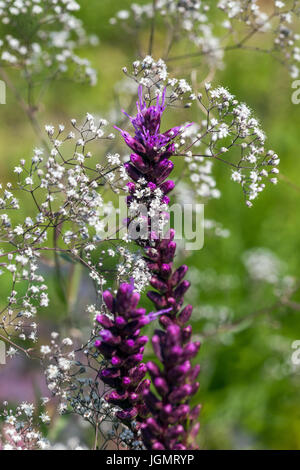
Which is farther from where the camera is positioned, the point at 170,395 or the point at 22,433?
the point at 22,433

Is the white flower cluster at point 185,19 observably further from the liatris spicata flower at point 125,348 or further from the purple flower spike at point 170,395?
the purple flower spike at point 170,395

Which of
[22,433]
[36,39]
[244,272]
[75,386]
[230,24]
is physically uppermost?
[36,39]

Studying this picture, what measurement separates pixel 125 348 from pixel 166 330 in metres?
0.10

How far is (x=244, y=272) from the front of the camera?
326 centimetres

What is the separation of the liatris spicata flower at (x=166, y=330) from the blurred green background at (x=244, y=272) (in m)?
0.68

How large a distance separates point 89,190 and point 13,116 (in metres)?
3.25

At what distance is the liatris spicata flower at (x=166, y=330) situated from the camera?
103 centimetres

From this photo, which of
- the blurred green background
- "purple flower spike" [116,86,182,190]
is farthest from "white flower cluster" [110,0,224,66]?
"purple flower spike" [116,86,182,190]

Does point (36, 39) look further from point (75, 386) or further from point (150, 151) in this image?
point (75, 386)

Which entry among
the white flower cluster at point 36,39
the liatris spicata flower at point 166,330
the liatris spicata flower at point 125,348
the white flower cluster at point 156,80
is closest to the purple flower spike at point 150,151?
the liatris spicata flower at point 166,330

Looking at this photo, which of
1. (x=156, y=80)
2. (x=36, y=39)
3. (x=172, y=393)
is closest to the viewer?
(x=172, y=393)

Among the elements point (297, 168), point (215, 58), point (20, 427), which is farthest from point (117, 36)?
point (20, 427)

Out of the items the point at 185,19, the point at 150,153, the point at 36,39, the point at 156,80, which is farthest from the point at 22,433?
the point at 36,39
